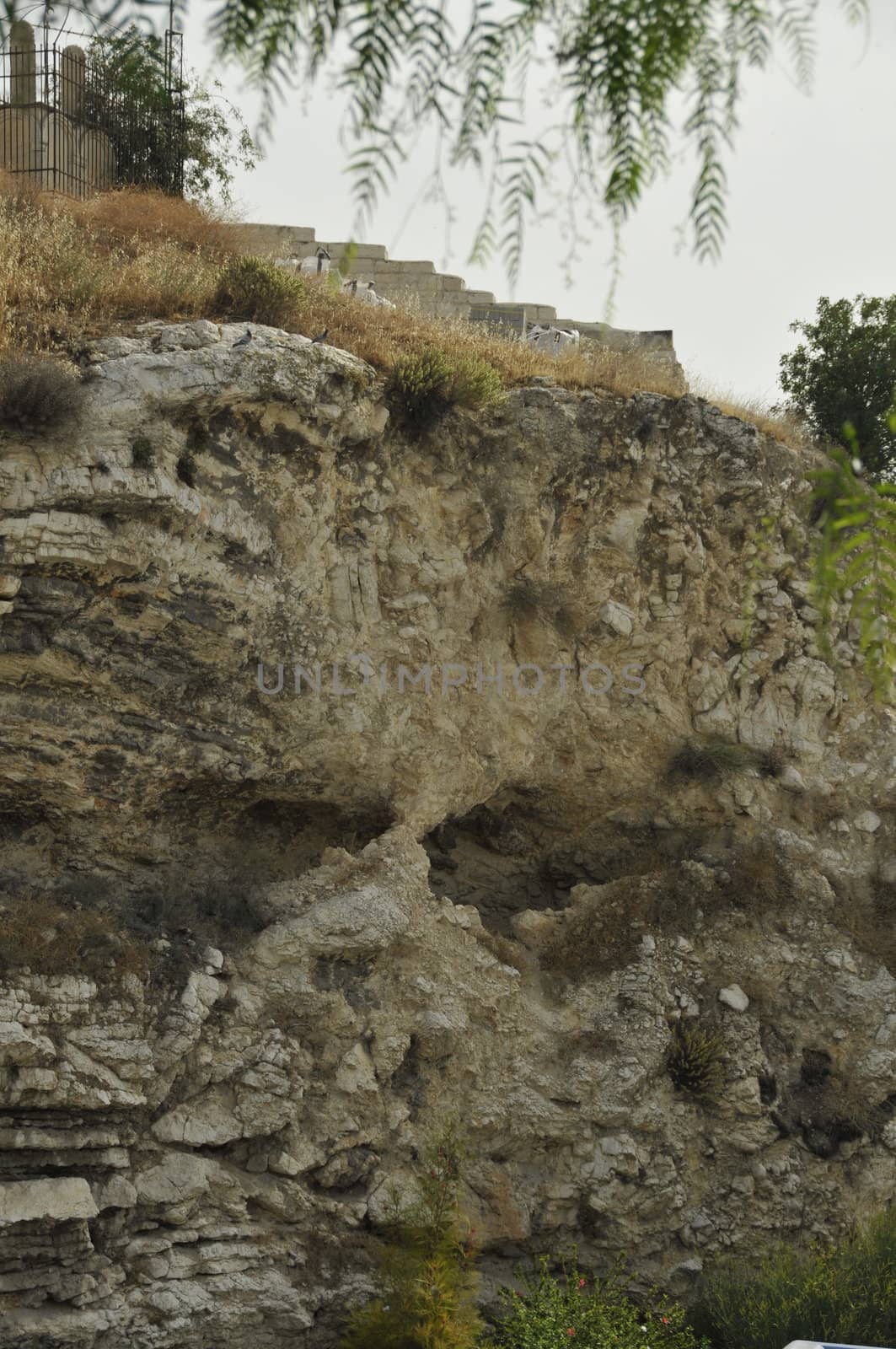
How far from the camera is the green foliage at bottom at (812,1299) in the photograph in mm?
8281

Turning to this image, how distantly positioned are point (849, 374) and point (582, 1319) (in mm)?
10288

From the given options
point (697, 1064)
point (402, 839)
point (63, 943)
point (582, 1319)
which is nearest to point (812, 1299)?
point (582, 1319)

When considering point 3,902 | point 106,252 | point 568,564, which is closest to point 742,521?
point 568,564

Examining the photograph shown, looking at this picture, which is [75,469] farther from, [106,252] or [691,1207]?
[691,1207]

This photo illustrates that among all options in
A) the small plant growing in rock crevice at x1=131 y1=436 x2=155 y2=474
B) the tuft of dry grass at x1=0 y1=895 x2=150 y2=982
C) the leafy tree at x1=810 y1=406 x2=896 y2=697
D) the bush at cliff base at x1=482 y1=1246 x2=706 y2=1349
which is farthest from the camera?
the small plant growing in rock crevice at x1=131 y1=436 x2=155 y2=474

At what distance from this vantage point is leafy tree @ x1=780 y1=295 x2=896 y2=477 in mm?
14461

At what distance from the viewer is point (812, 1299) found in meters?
8.42

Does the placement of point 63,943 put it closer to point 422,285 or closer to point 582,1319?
point 582,1319

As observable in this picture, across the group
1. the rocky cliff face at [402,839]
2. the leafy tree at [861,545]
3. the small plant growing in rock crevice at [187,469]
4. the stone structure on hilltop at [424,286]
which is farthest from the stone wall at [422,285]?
the leafy tree at [861,545]

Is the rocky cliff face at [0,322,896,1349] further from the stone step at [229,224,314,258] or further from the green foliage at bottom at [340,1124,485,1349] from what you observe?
the stone step at [229,224,314,258]

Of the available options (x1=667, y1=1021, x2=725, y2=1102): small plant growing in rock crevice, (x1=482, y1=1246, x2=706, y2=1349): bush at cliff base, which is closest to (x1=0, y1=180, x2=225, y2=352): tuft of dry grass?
(x1=667, y1=1021, x2=725, y2=1102): small plant growing in rock crevice

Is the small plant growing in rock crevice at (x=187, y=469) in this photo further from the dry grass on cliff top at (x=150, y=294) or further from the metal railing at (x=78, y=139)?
the metal railing at (x=78, y=139)

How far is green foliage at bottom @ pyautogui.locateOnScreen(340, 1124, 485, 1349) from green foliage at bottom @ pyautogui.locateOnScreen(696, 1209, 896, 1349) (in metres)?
1.69

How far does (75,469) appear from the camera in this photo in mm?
8539
